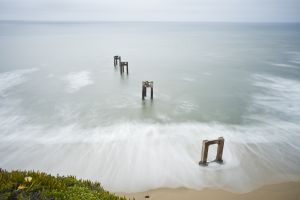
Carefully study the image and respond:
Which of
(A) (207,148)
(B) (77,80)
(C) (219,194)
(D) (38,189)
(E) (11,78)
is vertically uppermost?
(D) (38,189)

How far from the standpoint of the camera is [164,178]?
11.5 metres

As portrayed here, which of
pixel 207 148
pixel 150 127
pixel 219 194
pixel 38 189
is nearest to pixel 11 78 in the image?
pixel 150 127

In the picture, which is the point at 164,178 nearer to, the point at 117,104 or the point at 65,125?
the point at 65,125

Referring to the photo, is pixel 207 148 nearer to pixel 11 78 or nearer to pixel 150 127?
pixel 150 127

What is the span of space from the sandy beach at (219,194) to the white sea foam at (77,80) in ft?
56.7

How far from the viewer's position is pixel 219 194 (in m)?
10.4

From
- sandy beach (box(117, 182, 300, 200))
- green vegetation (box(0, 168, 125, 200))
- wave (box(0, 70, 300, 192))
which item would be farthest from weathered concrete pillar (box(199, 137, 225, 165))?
green vegetation (box(0, 168, 125, 200))

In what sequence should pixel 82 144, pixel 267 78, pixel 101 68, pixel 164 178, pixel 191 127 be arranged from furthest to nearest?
pixel 101 68 < pixel 267 78 < pixel 191 127 < pixel 82 144 < pixel 164 178

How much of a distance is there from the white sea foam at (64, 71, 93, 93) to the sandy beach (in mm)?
17290

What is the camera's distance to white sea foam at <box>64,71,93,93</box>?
26256 millimetres

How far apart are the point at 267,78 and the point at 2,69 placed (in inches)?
1408

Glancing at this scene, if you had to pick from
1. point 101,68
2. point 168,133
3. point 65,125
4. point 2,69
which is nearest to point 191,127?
point 168,133

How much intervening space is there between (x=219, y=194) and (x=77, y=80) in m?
23.2

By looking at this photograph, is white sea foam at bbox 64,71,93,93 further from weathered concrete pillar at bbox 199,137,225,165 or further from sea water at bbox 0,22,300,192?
weathered concrete pillar at bbox 199,137,225,165
